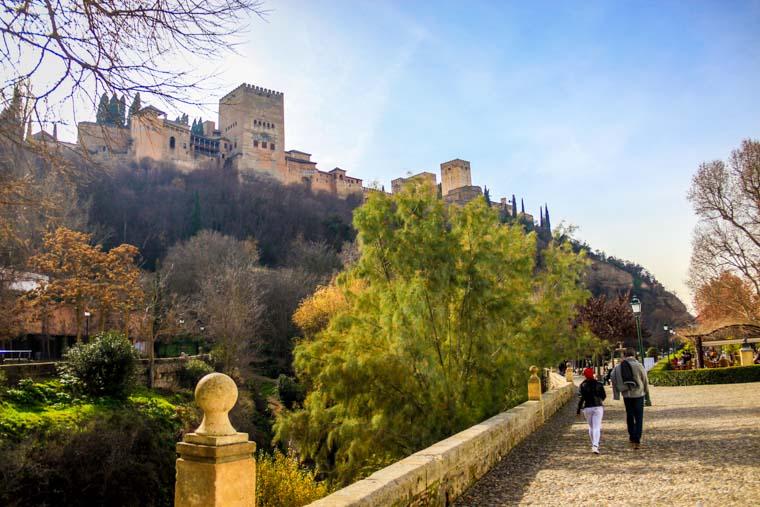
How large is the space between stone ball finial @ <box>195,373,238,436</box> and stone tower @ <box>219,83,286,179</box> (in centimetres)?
8269

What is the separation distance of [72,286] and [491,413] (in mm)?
19333

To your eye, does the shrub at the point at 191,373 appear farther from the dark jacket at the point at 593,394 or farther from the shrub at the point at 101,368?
the dark jacket at the point at 593,394

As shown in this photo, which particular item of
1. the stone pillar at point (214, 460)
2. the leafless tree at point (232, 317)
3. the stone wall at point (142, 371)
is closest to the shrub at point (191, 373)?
the stone wall at point (142, 371)

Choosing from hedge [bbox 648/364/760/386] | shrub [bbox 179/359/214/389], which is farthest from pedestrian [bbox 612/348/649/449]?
shrub [bbox 179/359/214/389]

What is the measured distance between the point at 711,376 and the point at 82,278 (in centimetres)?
2807

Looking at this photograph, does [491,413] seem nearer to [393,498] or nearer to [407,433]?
[407,433]

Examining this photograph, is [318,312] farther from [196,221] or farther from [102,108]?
[196,221]

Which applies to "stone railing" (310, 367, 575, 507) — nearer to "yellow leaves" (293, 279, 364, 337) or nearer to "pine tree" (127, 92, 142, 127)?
"pine tree" (127, 92, 142, 127)

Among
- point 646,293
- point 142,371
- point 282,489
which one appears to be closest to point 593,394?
point 282,489

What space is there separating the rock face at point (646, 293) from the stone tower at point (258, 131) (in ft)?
163

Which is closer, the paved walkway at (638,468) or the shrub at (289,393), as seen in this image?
the paved walkway at (638,468)

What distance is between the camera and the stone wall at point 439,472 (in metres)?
4.25

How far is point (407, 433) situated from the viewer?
40.5ft

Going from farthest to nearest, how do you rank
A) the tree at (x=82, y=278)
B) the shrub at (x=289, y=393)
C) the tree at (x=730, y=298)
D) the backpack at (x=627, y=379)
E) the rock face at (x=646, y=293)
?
the rock face at (x=646, y=293) → the shrub at (x=289, y=393) → the tree at (x=82, y=278) → the tree at (x=730, y=298) → the backpack at (x=627, y=379)
